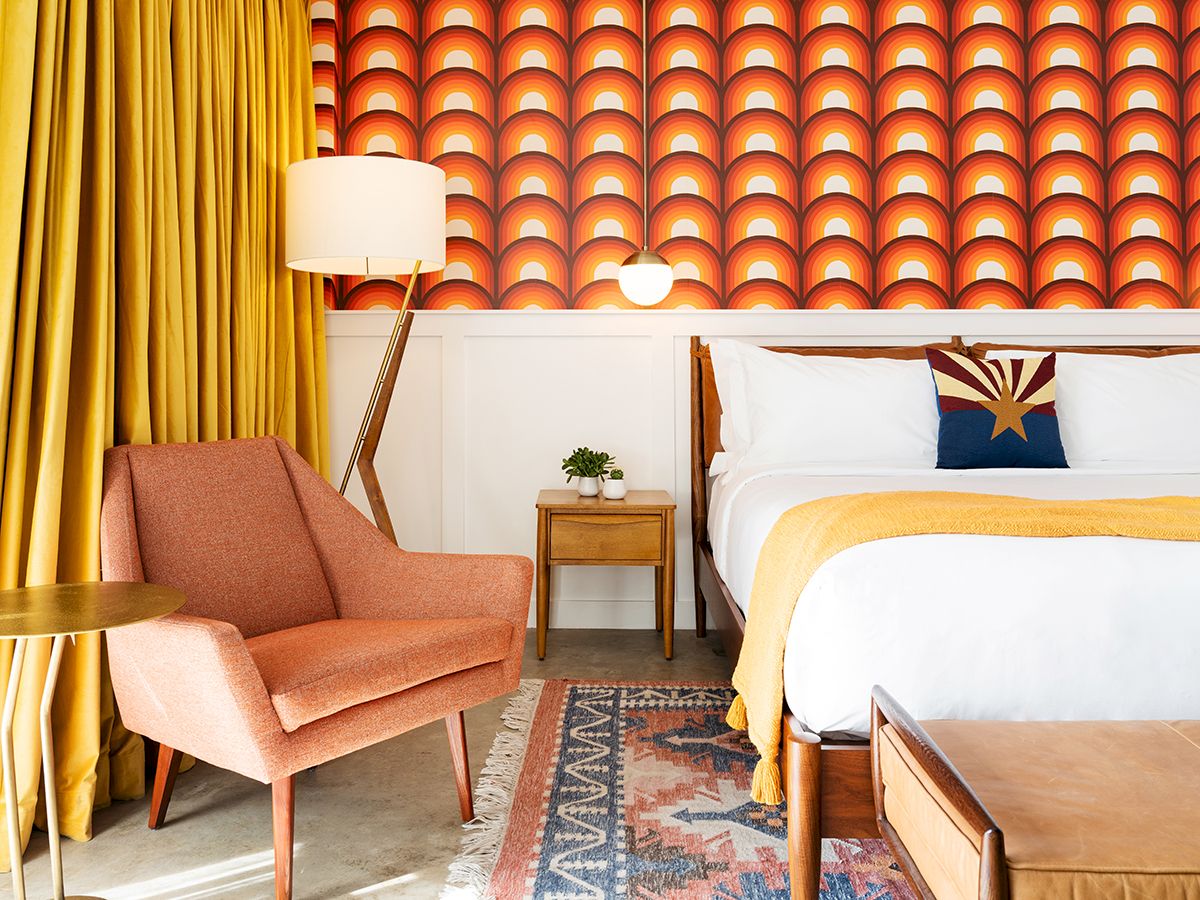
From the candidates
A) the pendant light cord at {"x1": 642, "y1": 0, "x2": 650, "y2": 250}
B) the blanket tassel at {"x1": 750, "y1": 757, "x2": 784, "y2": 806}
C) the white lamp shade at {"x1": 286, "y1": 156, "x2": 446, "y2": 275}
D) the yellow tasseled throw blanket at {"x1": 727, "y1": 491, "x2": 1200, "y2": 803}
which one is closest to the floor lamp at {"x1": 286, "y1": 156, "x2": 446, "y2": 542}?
the white lamp shade at {"x1": 286, "y1": 156, "x2": 446, "y2": 275}

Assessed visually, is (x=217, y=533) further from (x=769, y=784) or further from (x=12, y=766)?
(x=769, y=784)

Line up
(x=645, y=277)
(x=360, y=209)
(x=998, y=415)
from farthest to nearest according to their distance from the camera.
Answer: (x=645, y=277) → (x=998, y=415) → (x=360, y=209)

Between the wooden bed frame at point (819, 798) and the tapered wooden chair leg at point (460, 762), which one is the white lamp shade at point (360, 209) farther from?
the wooden bed frame at point (819, 798)

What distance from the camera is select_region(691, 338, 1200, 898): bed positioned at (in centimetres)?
139

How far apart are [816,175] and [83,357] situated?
2.67m

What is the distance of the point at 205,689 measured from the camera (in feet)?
5.05

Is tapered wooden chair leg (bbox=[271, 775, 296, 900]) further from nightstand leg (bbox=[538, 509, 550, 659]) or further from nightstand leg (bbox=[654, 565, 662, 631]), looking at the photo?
nightstand leg (bbox=[654, 565, 662, 631])

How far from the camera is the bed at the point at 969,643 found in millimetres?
1386

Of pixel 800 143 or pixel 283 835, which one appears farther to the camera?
pixel 800 143

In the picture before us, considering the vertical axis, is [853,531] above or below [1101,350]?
below

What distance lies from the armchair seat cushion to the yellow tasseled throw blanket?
56 centimetres

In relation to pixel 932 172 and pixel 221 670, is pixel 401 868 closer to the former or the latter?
pixel 221 670

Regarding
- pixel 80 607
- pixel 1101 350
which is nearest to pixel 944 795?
pixel 80 607

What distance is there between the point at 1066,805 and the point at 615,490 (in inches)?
86.0
